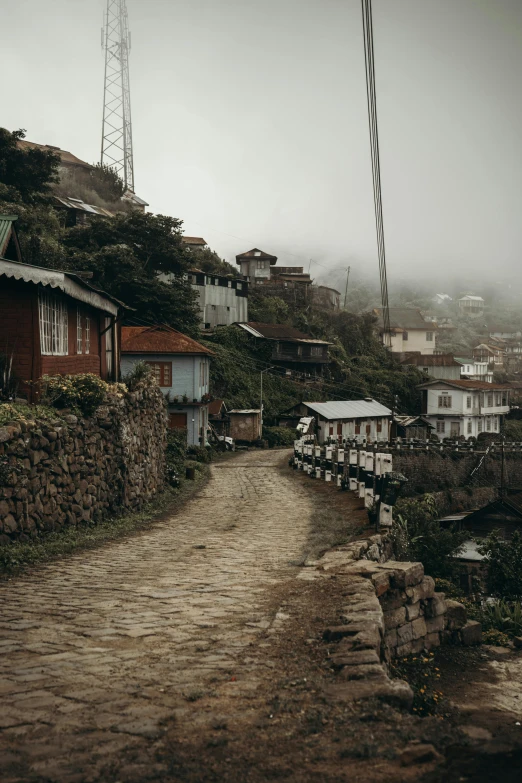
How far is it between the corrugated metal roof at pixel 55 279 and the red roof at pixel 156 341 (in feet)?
69.5

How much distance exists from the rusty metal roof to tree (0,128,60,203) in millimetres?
25977

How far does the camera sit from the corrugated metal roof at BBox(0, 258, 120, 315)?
39.8ft

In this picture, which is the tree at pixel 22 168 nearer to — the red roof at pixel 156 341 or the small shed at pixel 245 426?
the red roof at pixel 156 341

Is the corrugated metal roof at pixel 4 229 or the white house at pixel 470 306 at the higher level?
the white house at pixel 470 306

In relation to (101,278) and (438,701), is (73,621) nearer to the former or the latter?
(438,701)

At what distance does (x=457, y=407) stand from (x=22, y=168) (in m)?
48.0

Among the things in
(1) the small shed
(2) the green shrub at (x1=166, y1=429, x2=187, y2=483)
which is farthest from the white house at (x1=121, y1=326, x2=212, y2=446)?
(2) the green shrub at (x1=166, y1=429, x2=187, y2=483)

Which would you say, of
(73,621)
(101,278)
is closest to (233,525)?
(73,621)

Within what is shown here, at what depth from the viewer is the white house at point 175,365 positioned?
1534 inches

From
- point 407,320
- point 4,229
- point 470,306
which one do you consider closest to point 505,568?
point 4,229

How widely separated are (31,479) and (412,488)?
38900mm

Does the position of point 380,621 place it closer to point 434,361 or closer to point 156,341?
point 156,341

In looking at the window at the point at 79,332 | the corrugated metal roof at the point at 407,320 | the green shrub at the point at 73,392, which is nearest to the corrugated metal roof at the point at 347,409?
the window at the point at 79,332

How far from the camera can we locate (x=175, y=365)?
39688 millimetres
